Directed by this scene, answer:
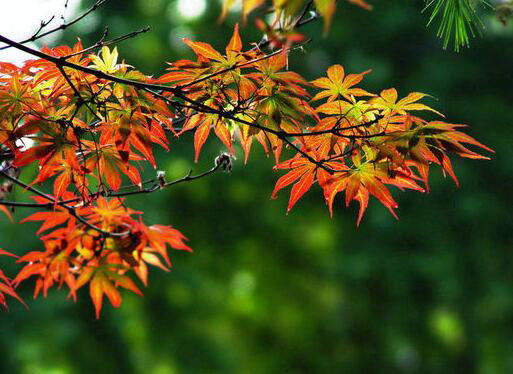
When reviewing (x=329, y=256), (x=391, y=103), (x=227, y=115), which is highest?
(x=227, y=115)

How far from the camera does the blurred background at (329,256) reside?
433 cm

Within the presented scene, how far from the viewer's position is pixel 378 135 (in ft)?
2.91

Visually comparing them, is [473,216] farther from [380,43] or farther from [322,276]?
[380,43]

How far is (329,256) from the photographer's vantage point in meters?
4.80

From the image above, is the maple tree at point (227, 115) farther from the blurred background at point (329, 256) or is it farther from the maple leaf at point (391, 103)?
the blurred background at point (329, 256)

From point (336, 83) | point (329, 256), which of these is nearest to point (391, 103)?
point (336, 83)

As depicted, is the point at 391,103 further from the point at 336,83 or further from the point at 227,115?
the point at 227,115

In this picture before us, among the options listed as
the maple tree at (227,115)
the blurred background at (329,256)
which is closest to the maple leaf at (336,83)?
the maple tree at (227,115)

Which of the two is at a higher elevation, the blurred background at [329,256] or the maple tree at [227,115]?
the maple tree at [227,115]

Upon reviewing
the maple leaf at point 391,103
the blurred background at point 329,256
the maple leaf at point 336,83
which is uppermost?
the maple leaf at point 336,83

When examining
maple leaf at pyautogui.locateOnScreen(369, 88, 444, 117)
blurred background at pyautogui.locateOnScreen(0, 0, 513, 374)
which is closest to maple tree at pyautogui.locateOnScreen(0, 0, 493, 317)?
maple leaf at pyautogui.locateOnScreen(369, 88, 444, 117)

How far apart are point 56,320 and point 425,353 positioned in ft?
9.31

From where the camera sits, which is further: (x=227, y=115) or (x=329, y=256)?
(x=329, y=256)

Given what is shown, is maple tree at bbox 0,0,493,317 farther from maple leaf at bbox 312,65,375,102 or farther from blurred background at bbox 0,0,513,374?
blurred background at bbox 0,0,513,374
